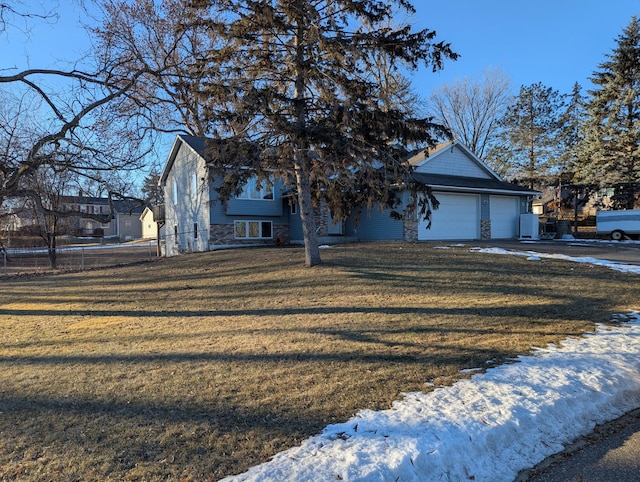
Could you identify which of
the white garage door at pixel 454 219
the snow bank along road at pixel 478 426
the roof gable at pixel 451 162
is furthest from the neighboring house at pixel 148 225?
the snow bank along road at pixel 478 426

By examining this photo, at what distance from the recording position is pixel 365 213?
2211 centimetres

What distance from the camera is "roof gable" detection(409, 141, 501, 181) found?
2183 centimetres

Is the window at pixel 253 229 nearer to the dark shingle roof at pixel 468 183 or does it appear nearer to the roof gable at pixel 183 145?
the roof gable at pixel 183 145

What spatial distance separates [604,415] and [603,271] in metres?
8.69

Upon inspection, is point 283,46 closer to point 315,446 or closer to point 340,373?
point 340,373

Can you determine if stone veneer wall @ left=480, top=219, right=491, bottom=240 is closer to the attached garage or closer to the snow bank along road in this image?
the attached garage

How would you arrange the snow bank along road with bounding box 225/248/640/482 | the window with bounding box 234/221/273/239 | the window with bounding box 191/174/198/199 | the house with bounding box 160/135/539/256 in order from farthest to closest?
the window with bounding box 191/174/198/199
the window with bounding box 234/221/273/239
the house with bounding box 160/135/539/256
the snow bank along road with bounding box 225/248/640/482

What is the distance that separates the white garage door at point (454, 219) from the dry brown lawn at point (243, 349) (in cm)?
781

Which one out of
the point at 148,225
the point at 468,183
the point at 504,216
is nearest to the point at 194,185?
the point at 468,183

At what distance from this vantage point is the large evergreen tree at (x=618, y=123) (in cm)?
2811

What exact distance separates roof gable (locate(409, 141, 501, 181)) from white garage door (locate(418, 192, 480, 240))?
75.8 inches

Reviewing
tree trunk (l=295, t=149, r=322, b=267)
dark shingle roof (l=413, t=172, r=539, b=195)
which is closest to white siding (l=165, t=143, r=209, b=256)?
tree trunk (l=295, t=149, r=322, b=267)

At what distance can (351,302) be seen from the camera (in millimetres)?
8547

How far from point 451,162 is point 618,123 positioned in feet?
48.7
